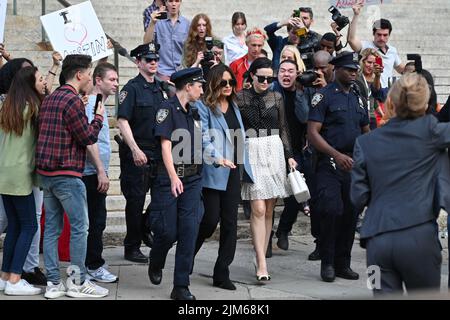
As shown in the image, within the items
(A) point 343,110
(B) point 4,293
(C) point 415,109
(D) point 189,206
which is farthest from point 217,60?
(C) point 415,109

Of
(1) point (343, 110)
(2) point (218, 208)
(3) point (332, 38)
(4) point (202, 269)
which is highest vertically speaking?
(3) point (332, 38)

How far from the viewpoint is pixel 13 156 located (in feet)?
25.3

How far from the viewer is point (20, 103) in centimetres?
770

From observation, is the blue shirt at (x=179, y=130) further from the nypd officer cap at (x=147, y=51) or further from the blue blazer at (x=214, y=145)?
the nypd officer cap at (x=147, y=51)

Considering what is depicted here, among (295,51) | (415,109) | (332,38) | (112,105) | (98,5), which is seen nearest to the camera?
(415,109)

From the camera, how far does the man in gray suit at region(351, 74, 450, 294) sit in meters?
5.41

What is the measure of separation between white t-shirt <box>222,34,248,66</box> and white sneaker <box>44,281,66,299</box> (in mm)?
4382

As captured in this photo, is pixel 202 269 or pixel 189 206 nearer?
pixel 189 206

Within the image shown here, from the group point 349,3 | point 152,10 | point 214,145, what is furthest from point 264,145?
point 349,3

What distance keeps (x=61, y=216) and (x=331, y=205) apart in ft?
7.93

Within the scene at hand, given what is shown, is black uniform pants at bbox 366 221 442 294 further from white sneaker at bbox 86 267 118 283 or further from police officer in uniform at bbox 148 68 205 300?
white sneaker at bbox 86 267 118 283

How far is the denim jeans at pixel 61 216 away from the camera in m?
7.55

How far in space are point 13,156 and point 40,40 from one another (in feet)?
18.0

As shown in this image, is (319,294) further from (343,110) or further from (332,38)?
(332,38)
